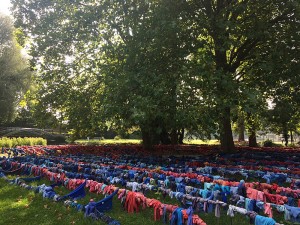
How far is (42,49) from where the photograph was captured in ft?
51.7

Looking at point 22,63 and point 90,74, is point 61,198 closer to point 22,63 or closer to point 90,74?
point 90,74

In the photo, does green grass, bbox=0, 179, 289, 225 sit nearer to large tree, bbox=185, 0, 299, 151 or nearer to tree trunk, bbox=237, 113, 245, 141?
large tree, bbox=185, 0, 299, 151

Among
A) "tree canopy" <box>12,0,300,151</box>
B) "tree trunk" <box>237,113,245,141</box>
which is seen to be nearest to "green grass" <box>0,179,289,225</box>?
"tree canopy" <box>12,0,300,151</box>

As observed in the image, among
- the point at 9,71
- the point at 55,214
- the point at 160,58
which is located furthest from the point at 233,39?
the point at 9,71

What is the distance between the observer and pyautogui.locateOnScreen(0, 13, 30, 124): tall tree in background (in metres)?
37.6

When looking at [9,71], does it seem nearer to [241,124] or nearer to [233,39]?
[241,124]

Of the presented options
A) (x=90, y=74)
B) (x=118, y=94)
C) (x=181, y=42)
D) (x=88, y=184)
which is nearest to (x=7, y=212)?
(x=88, y=184)

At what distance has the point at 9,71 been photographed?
3784 cm

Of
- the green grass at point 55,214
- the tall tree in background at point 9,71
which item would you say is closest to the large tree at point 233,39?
the green grass at point 55,214

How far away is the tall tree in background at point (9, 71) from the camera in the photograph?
37625 mm

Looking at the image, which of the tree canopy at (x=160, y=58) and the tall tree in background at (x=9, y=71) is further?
the tall tree in background at (x=9, y=71)

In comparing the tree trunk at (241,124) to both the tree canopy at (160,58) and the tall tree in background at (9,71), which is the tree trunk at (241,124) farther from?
the tall tree in background at (9,71)

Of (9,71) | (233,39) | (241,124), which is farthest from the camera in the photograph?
(9,71)

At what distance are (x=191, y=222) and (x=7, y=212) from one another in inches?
192
